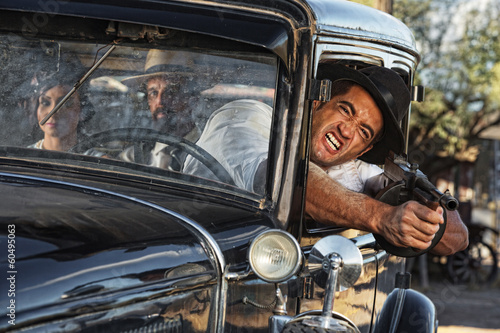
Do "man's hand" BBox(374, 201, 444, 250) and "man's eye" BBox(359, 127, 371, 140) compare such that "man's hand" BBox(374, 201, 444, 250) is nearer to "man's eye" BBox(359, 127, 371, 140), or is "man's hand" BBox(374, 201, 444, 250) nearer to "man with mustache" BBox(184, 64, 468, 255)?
"man with mustache" BBox(184, 64, 468, 255)

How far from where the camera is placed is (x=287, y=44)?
2.41 meters

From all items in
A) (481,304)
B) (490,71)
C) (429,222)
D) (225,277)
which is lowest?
(481,304)

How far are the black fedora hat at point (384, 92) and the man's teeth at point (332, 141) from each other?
0.24 meters

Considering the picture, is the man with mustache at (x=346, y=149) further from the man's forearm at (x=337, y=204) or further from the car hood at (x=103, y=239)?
the car hood at (x=103, y=239)

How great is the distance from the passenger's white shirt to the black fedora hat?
1.73 ft

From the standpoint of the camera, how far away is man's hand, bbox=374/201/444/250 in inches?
94.8

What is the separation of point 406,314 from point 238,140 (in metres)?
1.32

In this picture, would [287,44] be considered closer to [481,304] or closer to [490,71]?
[481,304]

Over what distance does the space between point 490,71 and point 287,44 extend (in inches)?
484

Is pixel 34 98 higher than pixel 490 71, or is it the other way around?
pixel 490 71

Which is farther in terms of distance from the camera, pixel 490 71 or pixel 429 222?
pixel 490 71

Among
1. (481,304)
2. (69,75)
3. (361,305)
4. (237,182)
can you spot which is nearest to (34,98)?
(69,75)

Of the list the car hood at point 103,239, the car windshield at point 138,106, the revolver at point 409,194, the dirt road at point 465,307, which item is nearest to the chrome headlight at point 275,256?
the car hood at point 103,239

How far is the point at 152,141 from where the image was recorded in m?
2.37
